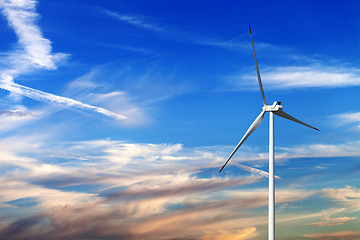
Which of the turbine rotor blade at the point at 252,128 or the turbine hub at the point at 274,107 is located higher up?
the turbine hub at the point at 274,107

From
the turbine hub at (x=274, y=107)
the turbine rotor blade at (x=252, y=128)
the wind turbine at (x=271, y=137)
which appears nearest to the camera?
the wind turbine at (x=271, y=137)

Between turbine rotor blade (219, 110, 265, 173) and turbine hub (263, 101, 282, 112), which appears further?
turbine rotor blade (219, 110, 265, 173)

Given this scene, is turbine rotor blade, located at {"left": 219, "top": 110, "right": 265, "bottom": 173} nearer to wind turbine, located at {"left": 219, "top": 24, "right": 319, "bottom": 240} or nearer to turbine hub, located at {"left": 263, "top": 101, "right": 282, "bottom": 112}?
wind turbine, located at {"left": 219, "top": 24, "right": 319, "bottom": 240}

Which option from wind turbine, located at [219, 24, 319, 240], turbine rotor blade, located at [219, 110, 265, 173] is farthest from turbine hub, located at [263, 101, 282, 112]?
turbine rotor blade, located at [219, 110, 265, 173]

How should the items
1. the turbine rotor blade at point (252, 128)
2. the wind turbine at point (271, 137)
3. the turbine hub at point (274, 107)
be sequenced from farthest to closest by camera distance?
the turbine rotor blade at point (252, 128) → the turbine hub at point (274, 107) → the wind turbine at point (271, 137)

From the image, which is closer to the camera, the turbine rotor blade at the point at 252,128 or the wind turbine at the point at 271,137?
the wind turbine at the point at 271,137

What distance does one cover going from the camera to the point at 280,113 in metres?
64.2

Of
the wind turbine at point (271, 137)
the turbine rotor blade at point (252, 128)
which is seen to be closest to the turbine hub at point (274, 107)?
the wind turbine at point (271, 137)

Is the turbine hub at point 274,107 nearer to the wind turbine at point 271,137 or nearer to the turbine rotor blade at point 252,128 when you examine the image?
the wind turbine at point 271,137

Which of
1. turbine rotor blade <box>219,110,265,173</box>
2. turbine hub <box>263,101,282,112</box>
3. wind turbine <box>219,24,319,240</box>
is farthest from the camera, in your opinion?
turbine rotor blade <box>219,110,265,173</box>

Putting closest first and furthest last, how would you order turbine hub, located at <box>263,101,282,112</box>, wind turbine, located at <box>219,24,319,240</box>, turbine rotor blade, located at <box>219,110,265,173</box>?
wind turbine, located at <box>219,24,319,240</box> < turbine hub, located at <box>263,101,282,112</box> < turbine rotor blade, located at <box>219,110,265,173</box>

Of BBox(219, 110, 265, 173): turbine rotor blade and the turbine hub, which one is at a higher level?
the turbine hub

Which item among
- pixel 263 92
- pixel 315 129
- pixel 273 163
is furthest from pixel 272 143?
pixel 315 129

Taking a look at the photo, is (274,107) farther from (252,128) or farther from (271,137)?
(271,137)
